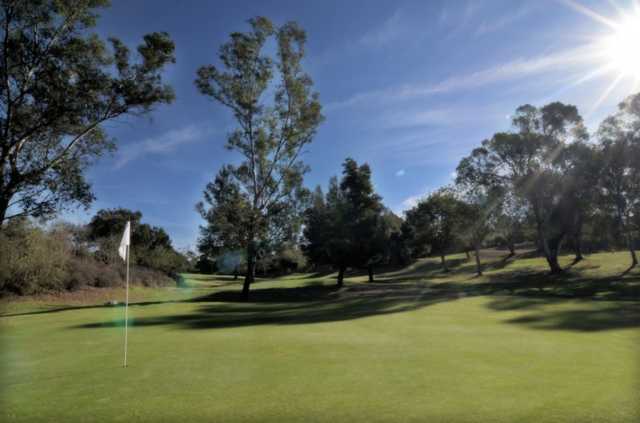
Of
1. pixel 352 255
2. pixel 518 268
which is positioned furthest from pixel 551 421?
pixel 518 268

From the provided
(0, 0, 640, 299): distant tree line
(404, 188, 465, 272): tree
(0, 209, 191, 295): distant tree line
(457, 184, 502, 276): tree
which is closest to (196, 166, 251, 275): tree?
(0, 0, 640, 299): distant tree line

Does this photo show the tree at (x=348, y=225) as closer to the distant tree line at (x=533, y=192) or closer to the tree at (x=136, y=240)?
the distant tree line at (x=533, y=192)

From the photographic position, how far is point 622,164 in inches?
1406

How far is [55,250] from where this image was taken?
31.2 meters

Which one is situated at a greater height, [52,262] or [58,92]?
[58,92]

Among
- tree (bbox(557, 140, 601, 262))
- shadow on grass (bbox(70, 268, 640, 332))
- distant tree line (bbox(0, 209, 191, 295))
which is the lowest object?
shadow on grass (bbox(70, 268, 640, 332))

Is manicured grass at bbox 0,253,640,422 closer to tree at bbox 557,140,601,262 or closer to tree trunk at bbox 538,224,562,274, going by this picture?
tree trunk at bbox 538,224,562,274

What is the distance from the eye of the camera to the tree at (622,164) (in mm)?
35250

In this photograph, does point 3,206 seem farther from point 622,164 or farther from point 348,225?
point 622,164

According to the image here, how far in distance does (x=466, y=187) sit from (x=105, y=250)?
43.5m

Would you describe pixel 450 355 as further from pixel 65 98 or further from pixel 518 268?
pixel 518 268

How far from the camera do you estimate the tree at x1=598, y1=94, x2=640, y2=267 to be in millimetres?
35250

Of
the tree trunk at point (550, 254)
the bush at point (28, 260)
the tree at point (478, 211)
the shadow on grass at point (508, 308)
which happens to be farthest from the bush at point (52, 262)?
the tree trunk at point (550, 254)

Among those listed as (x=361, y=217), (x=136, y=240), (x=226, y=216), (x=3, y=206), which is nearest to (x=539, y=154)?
(x=361, y=217)
